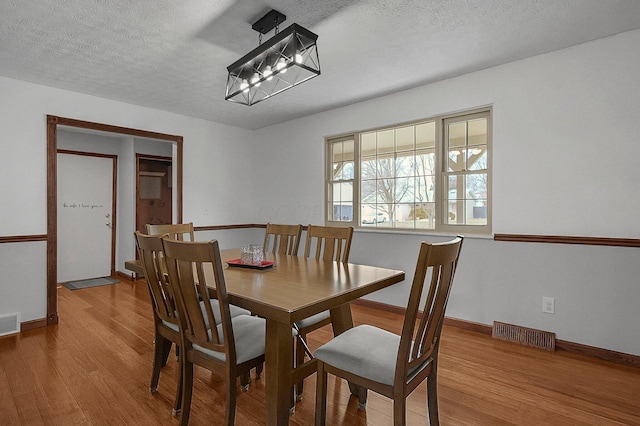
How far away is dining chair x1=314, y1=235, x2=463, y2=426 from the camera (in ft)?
4.28

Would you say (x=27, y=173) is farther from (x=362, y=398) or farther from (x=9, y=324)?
(x=362, y=398)

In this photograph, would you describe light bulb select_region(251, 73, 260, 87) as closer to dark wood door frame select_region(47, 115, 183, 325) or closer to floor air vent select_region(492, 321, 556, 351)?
dark wood door frame select_region(47, 115, 183, 325)

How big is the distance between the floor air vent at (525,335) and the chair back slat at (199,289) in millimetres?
2501

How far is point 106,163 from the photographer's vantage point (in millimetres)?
5367

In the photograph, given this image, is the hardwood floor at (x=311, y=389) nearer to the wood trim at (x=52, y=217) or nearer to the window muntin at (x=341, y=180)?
the wood trim at (x=52, y=217)

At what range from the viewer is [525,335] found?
9.32ft

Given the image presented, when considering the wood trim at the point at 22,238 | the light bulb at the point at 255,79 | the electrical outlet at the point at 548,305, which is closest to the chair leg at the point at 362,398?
the electrical outlet at the point at 548,305

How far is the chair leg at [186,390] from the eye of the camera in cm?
168

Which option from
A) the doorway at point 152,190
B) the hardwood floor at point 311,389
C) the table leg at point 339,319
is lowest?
the hardwood floor at point 311,389

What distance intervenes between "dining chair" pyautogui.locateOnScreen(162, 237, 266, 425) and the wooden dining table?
0.44 feet

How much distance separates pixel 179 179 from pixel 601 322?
4.74 m

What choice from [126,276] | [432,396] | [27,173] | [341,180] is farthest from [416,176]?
[126,276]

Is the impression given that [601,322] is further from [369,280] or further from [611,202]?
[369,280]

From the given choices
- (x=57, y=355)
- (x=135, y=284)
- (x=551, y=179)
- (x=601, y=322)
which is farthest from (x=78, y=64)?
(x=601, y=322)
